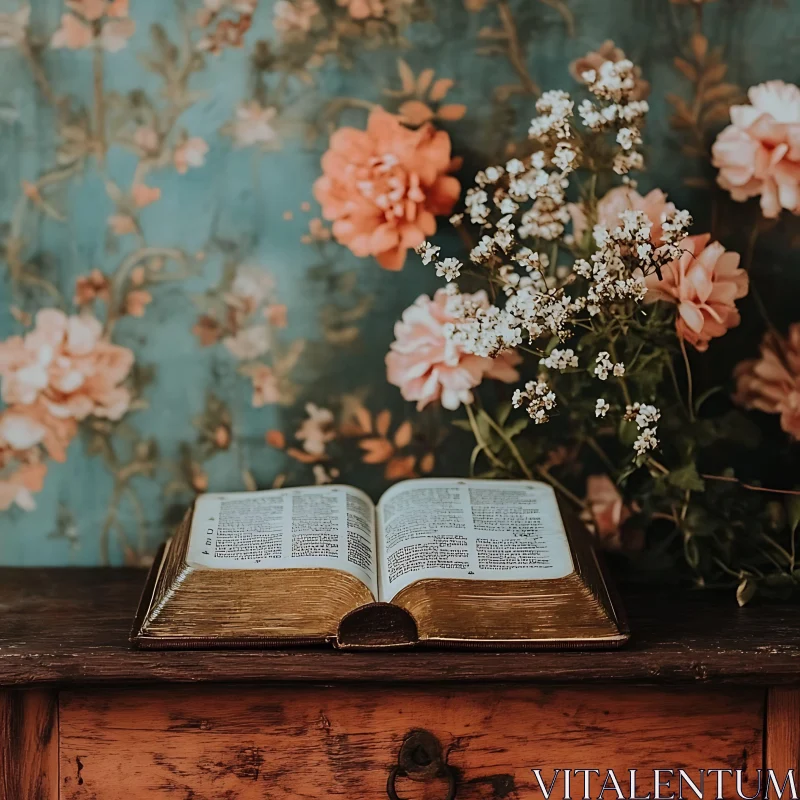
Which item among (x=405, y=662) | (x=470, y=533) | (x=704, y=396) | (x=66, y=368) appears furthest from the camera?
(x=66, y=368)

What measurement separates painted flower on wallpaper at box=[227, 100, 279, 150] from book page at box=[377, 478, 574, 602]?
450 mm

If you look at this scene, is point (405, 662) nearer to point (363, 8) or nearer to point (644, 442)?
point (644, 442)

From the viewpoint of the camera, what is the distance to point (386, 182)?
3.52ft

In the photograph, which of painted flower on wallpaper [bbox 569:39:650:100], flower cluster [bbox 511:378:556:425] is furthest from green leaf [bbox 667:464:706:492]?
painted flower on wallpaper [bbox 569:39:650:100]

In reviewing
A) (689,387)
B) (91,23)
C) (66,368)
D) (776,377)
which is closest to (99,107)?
(91,23)

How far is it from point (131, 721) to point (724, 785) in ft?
1.84

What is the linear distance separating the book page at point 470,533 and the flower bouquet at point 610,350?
10 centimetres

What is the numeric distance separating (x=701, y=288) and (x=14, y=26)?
850 mm

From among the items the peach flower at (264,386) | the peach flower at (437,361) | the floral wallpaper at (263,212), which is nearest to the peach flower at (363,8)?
the floral wallpaper at (263,212)

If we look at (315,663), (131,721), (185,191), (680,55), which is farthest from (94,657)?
(680,55)

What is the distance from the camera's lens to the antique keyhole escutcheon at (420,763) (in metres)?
0.84

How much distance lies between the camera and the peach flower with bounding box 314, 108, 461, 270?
3.52 feet

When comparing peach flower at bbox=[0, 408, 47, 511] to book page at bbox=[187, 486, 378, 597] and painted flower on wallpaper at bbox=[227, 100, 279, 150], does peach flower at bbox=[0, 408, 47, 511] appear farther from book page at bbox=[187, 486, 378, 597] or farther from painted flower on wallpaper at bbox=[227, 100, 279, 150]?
painted flower on wallpaper at bbox=[227, 100, 279, 150]

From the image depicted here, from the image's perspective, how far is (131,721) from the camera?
0.84 metres
